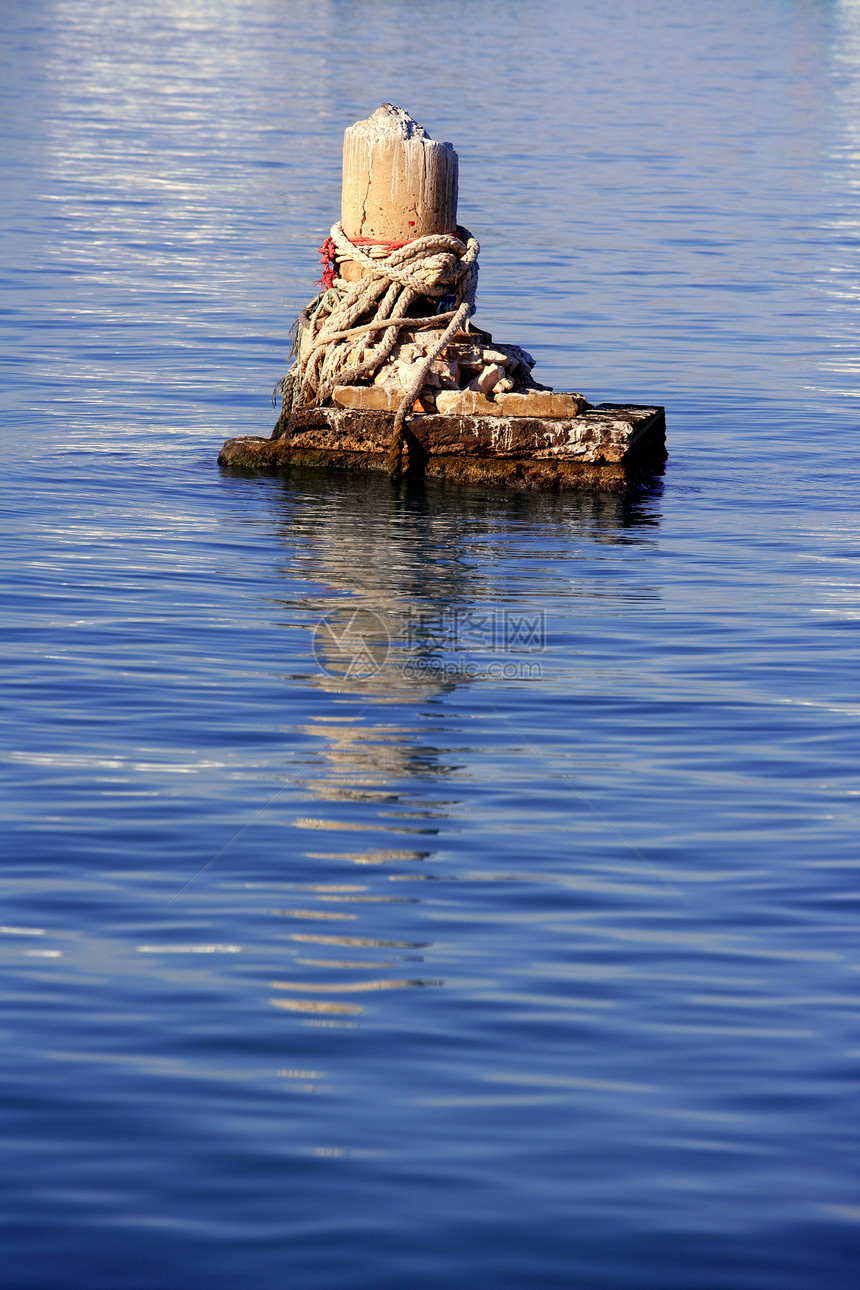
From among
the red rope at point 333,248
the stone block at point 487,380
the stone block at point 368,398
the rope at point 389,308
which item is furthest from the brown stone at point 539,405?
the red rope at point 333,248

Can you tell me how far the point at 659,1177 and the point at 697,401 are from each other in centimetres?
1020

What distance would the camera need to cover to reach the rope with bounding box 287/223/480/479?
32.6 ft

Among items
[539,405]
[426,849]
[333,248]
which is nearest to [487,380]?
[539,405]

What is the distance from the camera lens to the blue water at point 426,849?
3.35 meters

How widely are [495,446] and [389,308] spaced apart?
1.04 meters

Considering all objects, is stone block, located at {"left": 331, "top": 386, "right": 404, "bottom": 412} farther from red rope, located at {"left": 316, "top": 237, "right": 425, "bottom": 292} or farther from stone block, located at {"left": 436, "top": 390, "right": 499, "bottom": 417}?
red rope, located at {"left": 316, "top": 237, "right": 425, "bottom": 292}

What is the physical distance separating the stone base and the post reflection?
154 mm

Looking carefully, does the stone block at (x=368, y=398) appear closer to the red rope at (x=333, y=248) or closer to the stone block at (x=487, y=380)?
the stone block at (x=487, y=380)

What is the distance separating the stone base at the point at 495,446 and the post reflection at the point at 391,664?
0.15 m

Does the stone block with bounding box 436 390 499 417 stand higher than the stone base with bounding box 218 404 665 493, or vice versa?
the stone block with bounding box 436 390 499 417

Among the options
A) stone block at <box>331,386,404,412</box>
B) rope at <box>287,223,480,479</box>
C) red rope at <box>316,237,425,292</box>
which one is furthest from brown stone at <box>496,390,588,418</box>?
red rope at <box>316,237,425,292</box>

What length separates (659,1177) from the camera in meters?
3.45

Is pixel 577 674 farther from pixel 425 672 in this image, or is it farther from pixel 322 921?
pixel 322 921

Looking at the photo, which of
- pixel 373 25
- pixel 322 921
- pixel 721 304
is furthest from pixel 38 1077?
pixel 373 25
